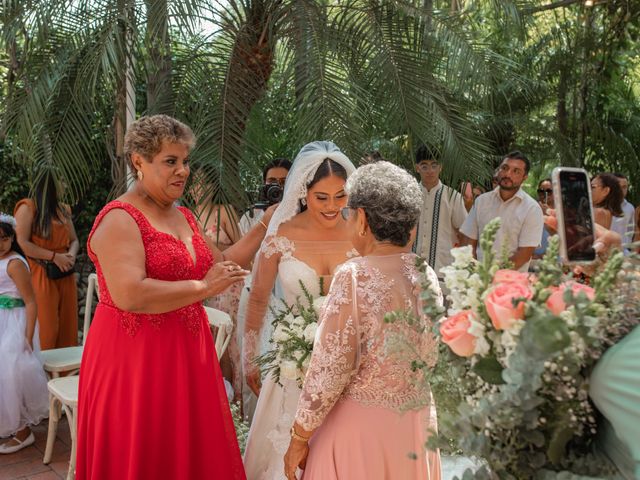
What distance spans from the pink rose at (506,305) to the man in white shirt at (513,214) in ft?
13.6

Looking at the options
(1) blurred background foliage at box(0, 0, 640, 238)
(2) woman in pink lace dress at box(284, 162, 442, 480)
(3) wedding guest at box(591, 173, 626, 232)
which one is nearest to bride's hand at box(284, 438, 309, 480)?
(2) woman in pink lace dress at box(284, 162, 442, 480)

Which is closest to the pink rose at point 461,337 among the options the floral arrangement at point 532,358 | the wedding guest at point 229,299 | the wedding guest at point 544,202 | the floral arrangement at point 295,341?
the floral arrangement at point 532,358

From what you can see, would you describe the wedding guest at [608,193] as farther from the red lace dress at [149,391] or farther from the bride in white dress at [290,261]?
the red lace dress at [149,391]

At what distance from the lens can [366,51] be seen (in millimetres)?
4191

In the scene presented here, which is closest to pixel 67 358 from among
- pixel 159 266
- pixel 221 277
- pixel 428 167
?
pixel 159 266

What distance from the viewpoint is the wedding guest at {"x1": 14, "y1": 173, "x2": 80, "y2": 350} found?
511cm

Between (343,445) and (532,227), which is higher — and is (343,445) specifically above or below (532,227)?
below

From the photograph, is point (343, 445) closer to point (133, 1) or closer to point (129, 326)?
point (129, 326)

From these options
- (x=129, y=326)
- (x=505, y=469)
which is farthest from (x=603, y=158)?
(x=505, y=469)

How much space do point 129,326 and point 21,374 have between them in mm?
2182

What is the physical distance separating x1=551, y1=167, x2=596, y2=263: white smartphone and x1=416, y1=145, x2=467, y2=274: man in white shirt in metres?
4.29

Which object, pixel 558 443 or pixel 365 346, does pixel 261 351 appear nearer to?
pixel 365 346

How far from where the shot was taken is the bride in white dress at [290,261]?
2.93 metres

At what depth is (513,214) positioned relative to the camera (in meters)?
5.43
